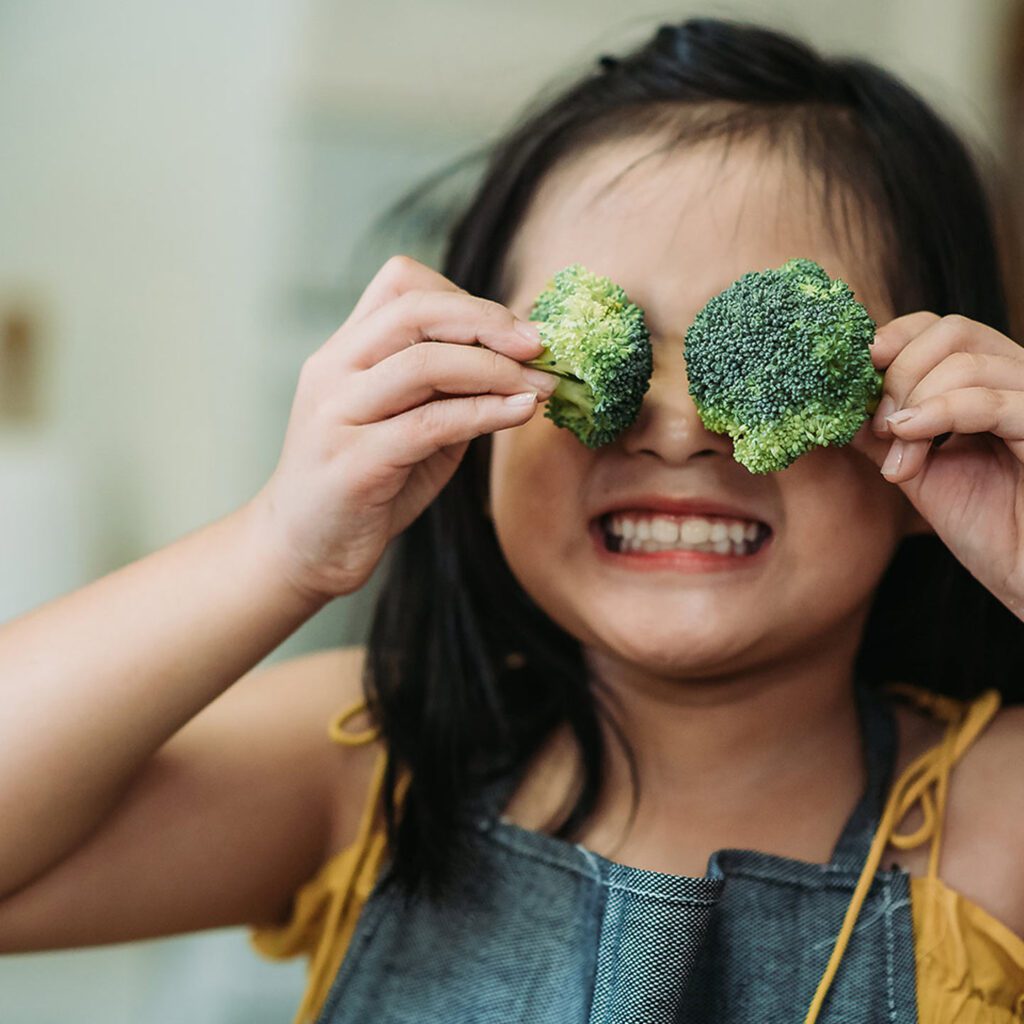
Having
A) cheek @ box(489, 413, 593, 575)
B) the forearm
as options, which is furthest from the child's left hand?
the forearm

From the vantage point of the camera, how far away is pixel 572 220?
98cm

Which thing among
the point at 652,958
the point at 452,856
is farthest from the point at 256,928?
the point at 652,958

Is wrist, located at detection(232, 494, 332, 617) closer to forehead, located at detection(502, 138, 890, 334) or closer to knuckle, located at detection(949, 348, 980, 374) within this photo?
forehead, located at detection(502, 138, 890, 334)

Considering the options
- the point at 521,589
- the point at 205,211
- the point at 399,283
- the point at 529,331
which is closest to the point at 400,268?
the point at 399,283

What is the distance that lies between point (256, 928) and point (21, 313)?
1.77 meters

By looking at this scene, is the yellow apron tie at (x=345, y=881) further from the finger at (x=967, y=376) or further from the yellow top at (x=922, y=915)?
the finger at (x=967, y=376)

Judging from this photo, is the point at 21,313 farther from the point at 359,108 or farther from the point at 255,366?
the point at 359,108

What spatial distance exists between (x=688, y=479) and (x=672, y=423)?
0.15ft

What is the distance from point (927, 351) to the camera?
2.58 feet

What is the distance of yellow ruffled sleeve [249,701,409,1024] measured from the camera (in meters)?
1.07

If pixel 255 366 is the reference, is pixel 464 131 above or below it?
above

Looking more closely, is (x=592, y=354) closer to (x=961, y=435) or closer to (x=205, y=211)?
(x=961, y=435)

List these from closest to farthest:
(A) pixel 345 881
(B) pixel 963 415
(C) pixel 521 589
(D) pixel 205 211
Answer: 1. (B) pixel 963 415
2. (A) pixel 345 881
3. (C) pixel 521 589
4. (D) pixel 205 211

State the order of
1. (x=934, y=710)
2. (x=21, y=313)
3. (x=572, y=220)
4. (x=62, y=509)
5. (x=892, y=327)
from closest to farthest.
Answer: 1. (x=892, y=327)
2. (x=572, y=220)
3. (x=934, y=710)
4. (x=62, y=509)
5. (x=21, y=313)
